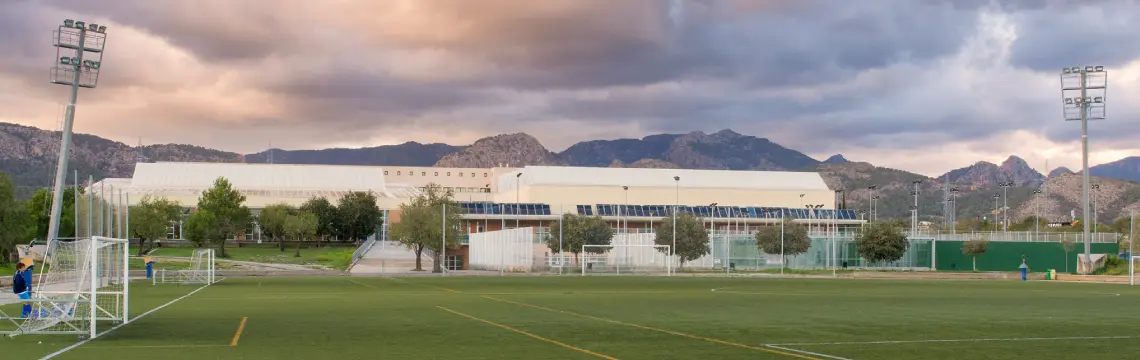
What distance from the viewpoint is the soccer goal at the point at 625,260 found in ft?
272

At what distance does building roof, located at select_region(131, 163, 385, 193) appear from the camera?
15750cm

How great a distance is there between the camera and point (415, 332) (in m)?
22.6

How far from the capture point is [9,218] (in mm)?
67438

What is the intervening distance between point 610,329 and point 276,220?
10683 centimetres

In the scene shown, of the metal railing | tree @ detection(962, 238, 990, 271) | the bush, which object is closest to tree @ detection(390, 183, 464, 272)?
the metal railing

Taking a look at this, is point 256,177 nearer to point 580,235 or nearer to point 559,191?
point 559,191

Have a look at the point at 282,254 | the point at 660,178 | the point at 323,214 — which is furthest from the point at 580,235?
the point at 660,178

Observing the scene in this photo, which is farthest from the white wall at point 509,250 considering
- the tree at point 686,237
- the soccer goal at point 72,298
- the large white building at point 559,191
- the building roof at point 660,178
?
the building roof at point 660,178

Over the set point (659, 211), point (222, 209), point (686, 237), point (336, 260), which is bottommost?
point (336, 260)

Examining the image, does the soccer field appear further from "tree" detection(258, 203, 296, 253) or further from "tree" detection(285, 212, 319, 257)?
"tree" detection(258, 203, 296, 253)

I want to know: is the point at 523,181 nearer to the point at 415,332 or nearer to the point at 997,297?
the point at 997,297

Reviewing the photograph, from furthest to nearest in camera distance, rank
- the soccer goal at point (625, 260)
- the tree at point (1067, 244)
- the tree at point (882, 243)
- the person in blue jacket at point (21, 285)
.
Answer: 1. the tree at point (1067, 244)
2. the tree at point (882, 243)
3. the soccer goal at point (625, 260)
4. the person in blue jacket at point (21, 285)

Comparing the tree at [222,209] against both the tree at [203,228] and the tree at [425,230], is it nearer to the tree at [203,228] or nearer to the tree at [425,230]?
the tree at [203,228]

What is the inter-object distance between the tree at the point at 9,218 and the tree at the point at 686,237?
154 feet
